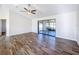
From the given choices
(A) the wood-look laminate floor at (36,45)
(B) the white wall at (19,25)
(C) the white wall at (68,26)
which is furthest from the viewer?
(B) the white wall at (19,25)

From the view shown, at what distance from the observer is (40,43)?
277 cm

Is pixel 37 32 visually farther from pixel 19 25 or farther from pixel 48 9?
pixel 48 9

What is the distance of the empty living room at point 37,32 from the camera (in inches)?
97.5

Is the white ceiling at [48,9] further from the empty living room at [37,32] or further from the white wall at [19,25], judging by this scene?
the white wall at [19,25]

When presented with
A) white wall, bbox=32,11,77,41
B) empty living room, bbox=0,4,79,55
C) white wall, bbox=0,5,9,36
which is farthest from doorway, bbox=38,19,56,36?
white wall, bbox=0,5,9,36

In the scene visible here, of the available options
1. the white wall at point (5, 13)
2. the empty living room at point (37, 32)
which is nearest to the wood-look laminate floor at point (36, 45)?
the empty living room at point (37, 32)

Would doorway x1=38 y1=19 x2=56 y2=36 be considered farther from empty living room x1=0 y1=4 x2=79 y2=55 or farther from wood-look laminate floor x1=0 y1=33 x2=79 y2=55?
wood-look laminate floor x1=0 y1=33 x2=79 y2=55

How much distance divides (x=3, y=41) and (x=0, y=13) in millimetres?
702

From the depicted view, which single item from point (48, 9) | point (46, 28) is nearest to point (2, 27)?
point (46, 28)

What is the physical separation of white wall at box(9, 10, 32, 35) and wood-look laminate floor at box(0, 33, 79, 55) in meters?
0.14

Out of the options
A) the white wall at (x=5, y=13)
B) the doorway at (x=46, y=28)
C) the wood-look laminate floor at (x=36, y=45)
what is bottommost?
the wood-look laminate floor at (x=36, y=45)

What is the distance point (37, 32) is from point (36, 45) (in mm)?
364
